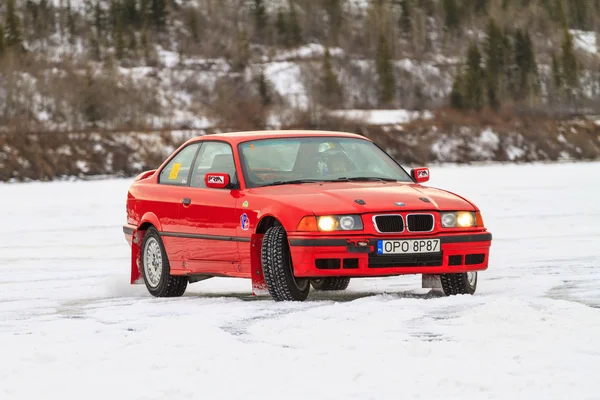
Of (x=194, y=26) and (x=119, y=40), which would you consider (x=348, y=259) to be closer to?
(x=119, y=40)

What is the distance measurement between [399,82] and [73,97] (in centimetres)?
4731

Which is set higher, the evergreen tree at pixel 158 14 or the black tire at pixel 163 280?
the evergreen tree at pixel 158 14

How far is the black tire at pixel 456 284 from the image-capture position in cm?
1016

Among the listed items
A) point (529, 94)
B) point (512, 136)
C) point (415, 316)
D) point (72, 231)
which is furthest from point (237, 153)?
point (529, 94)

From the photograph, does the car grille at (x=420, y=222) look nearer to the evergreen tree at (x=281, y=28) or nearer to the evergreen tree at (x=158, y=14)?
the evergreen tree at (x=281, y=28)

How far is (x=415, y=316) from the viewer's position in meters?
8.45

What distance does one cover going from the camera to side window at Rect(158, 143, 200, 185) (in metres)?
11.3

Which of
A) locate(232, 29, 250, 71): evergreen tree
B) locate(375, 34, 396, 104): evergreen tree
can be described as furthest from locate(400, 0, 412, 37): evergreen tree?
locate(232, 29, 250, 71): evergreen tree

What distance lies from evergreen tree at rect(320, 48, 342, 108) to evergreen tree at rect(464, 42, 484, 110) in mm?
13930

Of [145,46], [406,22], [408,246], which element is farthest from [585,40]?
[408,246]

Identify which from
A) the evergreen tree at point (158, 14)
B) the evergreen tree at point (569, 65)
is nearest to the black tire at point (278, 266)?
the evergreen tree at point (569, 65)

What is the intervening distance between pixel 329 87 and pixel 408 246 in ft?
414

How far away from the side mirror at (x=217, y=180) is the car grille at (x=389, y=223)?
58.0 inches

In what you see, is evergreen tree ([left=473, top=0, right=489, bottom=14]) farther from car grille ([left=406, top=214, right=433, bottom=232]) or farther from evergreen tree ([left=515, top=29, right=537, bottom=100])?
car grille ([left=406, top=214, right=433, bottom=232])
